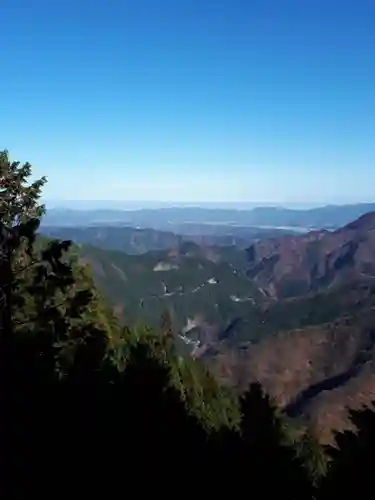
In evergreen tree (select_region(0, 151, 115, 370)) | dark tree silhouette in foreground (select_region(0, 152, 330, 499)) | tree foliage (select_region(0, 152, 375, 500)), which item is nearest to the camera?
tree foliage (select_region(0, 152, 375, 500))

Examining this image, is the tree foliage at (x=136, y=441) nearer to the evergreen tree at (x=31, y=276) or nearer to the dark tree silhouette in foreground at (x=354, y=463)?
the dark tree silhouette in foreground at (x=354, y=463)

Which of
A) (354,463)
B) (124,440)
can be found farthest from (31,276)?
(354,463)

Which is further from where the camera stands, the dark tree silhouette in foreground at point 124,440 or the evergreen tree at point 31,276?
the evergreen tree at point 31,276

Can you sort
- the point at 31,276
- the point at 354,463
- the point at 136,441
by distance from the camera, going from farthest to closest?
the point at 31,276
the point at 136,441
the point at 354,463

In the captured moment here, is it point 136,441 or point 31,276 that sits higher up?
point 31,276

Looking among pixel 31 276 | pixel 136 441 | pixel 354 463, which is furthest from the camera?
pixel 31 276

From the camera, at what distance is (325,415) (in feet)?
465

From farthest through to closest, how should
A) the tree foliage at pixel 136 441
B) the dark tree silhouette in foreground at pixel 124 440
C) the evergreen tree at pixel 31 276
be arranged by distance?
the evergreen tree at pixel 31 276 < the dark tree silhouette in foreground at pixel 124 440 < the tree foliage at pixel 136 441

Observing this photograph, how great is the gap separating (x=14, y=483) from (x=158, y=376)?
333 cm

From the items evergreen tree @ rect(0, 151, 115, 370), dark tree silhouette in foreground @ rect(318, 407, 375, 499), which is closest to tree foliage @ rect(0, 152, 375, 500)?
dark tree silhouette in foreground @ rect(318, 407, 375, 499)

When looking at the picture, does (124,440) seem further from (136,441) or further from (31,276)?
(31,276)

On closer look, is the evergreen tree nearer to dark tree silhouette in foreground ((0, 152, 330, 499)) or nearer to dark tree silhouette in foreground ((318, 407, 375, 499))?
dark tree silhouette in foreground ((0, 152, 330, 499))

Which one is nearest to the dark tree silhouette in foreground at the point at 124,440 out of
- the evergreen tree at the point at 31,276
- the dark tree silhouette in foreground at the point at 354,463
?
the dark tree silhouette in foreground at the point at 354,463

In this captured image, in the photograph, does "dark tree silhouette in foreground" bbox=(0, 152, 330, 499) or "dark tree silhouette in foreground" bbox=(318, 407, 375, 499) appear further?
"dark tree silhouette in foreground" bbox=(0, 152, 330, 499)
